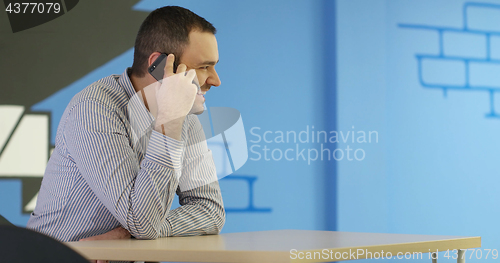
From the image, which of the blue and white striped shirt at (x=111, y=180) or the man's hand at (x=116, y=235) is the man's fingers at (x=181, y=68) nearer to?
the blue and white striped shirt at (x=111, y=180)

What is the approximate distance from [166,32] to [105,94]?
0.91 feet

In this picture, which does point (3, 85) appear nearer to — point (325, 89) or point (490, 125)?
point (325, 89)

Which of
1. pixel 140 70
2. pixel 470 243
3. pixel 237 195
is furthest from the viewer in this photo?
pixel 237 195

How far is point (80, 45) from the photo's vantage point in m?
2.63

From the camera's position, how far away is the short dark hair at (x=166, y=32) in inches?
55.6

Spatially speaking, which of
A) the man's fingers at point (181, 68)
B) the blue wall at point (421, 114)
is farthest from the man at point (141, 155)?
the blue wall at point (421, 114)

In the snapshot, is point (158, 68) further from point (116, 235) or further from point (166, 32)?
point (116, 235)

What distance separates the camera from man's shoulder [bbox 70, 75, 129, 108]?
125cm

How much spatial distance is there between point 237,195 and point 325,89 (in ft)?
2.87

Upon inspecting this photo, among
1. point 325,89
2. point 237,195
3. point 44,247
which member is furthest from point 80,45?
point 44,247

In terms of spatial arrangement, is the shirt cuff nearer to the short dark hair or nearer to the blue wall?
the short dark hair

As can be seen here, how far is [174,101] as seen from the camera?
1.26 m

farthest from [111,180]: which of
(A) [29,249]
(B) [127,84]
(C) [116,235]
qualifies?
(A) [29,249]

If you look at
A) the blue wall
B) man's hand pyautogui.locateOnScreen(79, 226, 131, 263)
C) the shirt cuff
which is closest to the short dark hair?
the shirt cuff
